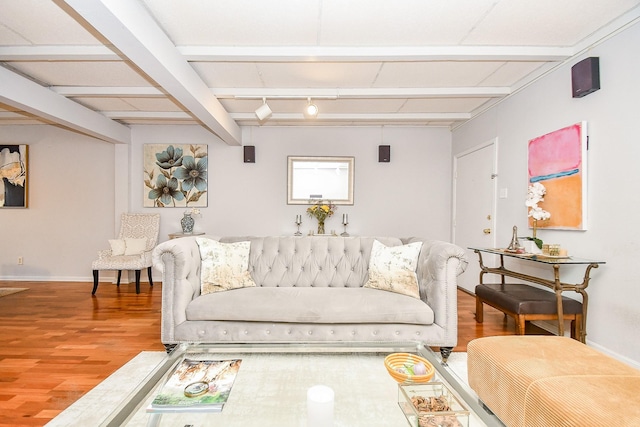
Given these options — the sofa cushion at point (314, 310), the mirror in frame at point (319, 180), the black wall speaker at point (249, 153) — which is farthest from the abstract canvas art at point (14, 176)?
the sofa cushion at point (314, 310)

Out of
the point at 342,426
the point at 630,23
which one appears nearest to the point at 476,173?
the point at 630,23

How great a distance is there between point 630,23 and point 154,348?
4.29 m

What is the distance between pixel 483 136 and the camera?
433 centimetres

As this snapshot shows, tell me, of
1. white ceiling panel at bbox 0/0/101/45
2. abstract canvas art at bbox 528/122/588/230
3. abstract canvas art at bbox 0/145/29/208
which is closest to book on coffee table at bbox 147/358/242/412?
white ceiling panel at bbox 0/0/101/45

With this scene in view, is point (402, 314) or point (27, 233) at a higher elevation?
point (27, 233)

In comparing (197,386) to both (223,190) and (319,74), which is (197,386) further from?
(223,190)

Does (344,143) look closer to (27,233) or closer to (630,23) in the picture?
(630,23)

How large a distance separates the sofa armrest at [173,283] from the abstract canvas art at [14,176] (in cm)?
449

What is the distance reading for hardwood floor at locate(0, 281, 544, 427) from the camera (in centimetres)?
196

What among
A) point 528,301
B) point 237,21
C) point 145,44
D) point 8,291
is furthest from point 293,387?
point 8,291

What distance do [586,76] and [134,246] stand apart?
544 centimetres

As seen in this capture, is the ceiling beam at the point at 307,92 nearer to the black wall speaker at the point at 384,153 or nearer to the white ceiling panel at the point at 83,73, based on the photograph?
the white ceiling panel at the point at 83,73

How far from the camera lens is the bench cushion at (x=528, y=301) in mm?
2598

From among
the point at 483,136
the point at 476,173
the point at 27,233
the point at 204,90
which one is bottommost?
the point at 27,233
